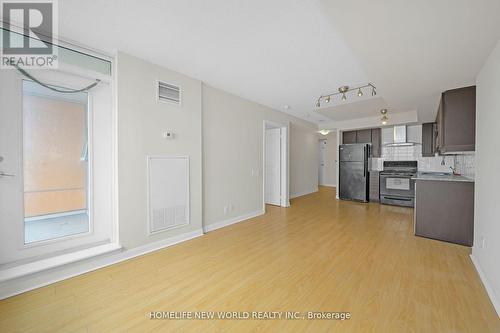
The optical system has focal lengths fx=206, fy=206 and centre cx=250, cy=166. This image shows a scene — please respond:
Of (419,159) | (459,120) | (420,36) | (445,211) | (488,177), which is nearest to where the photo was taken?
(420,36)

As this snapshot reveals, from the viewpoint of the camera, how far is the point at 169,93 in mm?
3078

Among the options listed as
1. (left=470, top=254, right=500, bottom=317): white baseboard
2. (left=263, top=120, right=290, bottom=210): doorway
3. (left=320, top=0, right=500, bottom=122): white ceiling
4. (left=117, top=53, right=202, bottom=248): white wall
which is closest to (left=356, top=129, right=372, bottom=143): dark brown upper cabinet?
(left=263, top=120, right=290, bottom=210): doorway

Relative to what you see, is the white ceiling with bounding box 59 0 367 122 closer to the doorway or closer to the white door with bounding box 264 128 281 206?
the doorway

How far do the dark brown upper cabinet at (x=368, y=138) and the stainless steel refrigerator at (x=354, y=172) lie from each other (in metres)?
0.26

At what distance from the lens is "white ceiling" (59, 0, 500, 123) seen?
165 cm

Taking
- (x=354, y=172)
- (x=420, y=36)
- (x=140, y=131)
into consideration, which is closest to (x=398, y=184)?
(x=354, y=172)

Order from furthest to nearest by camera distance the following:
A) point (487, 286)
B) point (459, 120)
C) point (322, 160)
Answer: point (322, 160) → point (459, 120) → point (487, 286)

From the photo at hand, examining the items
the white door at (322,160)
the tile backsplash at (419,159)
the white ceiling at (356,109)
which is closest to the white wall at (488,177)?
the white ceiling at (356,109)

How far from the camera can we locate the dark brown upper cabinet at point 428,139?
5.49m

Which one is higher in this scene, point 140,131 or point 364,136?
point 364,136

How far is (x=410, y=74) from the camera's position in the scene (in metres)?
2.73

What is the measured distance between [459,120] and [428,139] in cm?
308

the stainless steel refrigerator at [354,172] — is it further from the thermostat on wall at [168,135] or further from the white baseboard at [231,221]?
the thermostat on wall at [168,135]

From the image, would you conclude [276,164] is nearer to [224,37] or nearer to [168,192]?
[168,192]
